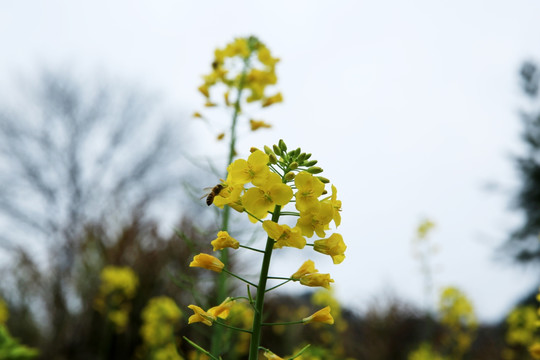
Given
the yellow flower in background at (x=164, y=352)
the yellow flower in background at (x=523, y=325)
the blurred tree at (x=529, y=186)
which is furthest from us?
the blurred tree at (x=529, y=186)

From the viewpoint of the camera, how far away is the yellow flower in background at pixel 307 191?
136 centimetres

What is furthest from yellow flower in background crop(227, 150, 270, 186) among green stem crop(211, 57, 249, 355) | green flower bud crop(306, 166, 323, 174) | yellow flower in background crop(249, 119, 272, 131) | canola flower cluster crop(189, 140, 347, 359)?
yellow flower in background crop(249, 119, 272, 131)

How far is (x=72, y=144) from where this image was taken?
17047mm

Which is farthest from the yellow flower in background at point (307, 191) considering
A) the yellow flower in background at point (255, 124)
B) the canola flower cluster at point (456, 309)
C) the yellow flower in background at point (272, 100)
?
the canola flower cluster at point (456, 309)

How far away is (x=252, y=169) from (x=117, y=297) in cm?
613

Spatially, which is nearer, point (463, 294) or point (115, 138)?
point (463, 294)

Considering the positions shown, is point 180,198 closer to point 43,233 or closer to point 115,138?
point 115,138

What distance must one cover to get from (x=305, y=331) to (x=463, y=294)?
2960 mm

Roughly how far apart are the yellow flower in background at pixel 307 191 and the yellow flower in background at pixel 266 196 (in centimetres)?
5

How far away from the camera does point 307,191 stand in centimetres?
139

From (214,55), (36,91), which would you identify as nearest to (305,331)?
(214,55)

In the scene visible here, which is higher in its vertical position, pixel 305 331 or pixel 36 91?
pixel 36 91

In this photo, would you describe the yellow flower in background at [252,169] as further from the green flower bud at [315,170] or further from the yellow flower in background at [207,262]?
the yellow flower in background at [207,262]

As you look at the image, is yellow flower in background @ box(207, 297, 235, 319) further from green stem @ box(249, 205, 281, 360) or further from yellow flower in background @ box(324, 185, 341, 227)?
yellow flower in background @ box(324, 185, 341, 227)
